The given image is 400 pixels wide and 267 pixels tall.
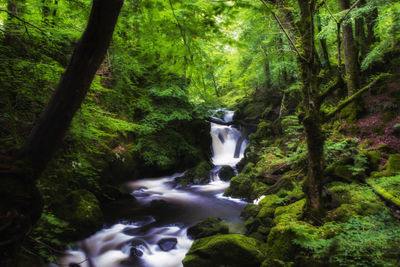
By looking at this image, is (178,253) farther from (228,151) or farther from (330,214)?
(228,151)

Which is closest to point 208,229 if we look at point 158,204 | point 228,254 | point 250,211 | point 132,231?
point 250,211

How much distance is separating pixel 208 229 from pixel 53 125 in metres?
5.76

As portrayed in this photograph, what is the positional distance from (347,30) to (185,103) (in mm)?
8505

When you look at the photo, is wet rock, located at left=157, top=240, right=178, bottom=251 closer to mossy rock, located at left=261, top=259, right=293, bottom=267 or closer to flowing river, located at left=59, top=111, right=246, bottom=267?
flowing river, located at left=59, top=111, right=246, bottom=267

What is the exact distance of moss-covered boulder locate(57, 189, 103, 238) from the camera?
6.20 metres

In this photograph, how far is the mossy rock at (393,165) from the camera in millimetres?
5285

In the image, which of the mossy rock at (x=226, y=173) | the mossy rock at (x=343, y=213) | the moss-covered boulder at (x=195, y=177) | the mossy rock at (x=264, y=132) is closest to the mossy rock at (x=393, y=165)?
the mossy rock at (x=343, y=213)

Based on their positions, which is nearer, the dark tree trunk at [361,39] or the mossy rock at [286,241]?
the mossy rock at [286,241]

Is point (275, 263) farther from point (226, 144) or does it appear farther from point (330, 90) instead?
point (226, 144)

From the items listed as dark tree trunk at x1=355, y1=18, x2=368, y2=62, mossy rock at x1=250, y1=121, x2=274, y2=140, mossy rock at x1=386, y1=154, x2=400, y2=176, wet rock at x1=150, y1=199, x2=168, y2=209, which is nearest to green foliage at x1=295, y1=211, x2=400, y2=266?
mossy rock at x1=386, y1=154, x2=400, y2=176

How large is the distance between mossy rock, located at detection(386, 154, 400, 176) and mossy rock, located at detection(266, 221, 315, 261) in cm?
303

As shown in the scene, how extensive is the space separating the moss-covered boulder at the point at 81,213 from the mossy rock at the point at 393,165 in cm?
827

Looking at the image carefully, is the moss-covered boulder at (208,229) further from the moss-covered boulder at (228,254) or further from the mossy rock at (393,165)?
Answer: the mossy rock at (393,165)

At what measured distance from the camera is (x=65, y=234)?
598cm
